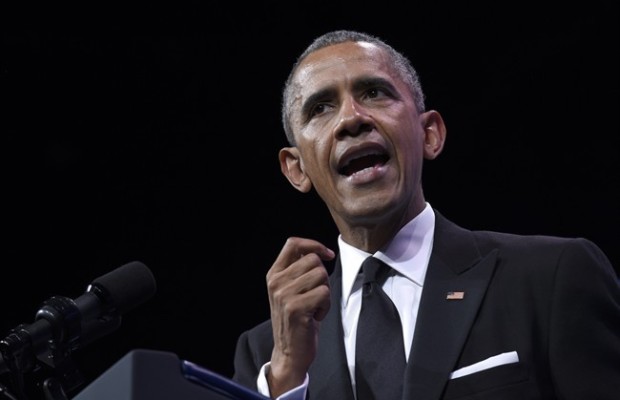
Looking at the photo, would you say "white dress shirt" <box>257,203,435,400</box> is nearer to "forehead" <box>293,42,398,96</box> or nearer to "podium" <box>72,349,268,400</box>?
"forehead" <box>293,42,398,96</box>

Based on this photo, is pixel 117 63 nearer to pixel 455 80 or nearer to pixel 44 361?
pixel 455 80

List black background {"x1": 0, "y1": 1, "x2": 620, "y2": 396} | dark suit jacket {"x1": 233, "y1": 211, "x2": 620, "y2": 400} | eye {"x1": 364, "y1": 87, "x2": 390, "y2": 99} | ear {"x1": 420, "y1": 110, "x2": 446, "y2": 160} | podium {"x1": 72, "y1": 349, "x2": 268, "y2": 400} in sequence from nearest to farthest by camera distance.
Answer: podium {"x1": 72, "y1": 349, "x2": 268, "y2": 400} → dark suit jacket {"x1": 233, "y1": 211, "x2": 620, "y2": 400} → eye {"x1": 364, "y1": 87, "x2": 390, "y2": 99} → ear {"x1": 420, "y1": 110, "x2": 446, "y2": 160} → black background {"x1": 0, "y1": 1, "x2": 620, "y2": 396}

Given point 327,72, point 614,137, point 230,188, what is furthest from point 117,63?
point 614,137

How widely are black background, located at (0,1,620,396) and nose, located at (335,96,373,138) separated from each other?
1625mm

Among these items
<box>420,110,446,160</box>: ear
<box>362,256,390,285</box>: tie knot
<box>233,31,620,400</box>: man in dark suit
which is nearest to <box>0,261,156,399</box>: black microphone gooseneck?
<box>233,31,620,400</box>: man in dark suit

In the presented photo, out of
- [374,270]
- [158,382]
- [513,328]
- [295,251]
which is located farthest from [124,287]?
[513,328]

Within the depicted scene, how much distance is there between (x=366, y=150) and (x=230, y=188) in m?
2.05

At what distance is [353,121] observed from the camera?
2.08 m

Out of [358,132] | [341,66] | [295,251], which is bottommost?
[295,251]

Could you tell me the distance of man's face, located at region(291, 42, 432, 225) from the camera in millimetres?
2057

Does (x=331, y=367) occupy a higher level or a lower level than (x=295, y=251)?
lower

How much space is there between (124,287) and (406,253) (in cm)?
74

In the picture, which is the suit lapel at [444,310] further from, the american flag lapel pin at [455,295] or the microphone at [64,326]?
the microphone at [64,326]

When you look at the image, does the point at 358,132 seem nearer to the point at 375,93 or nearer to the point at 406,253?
the point at 375,93
